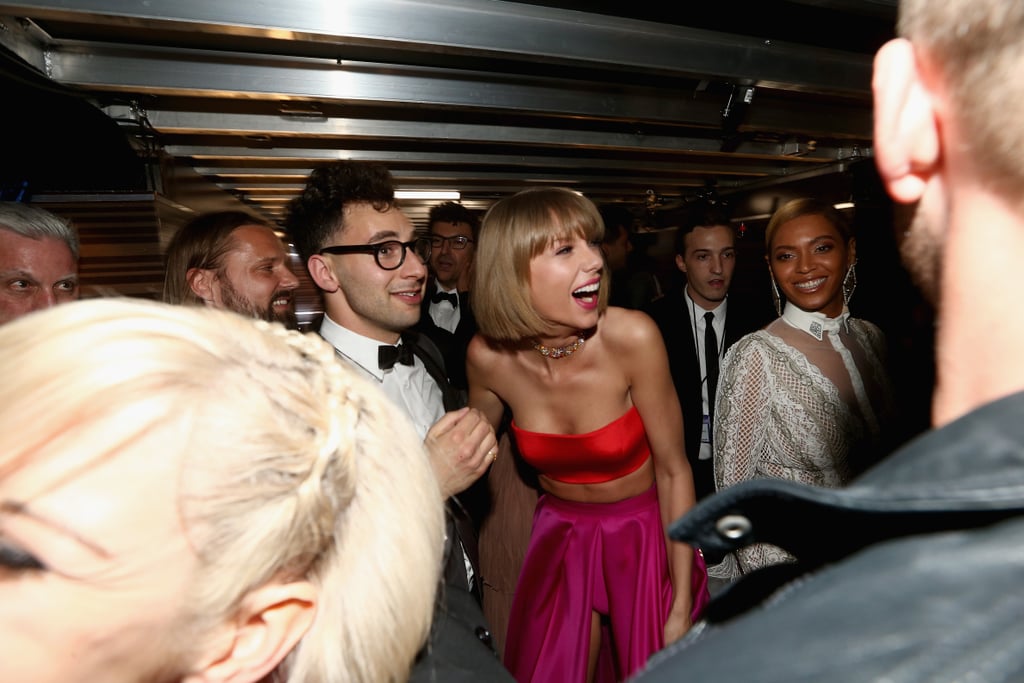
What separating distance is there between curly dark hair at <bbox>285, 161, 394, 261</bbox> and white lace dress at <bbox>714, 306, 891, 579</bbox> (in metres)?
1.69

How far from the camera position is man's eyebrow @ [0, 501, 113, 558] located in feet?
1.90

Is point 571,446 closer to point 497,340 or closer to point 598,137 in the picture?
point 497,340

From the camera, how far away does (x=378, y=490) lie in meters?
0.80

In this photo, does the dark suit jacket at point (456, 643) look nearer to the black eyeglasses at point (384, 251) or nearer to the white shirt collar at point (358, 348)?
the white shirt collar at point (358, 348)

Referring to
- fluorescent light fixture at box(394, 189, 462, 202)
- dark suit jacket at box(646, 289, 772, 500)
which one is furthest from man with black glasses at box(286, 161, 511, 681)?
fluorescent light fixture at box(394, 189, 462, 202)

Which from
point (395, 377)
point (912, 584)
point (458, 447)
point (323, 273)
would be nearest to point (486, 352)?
point (395, 377)

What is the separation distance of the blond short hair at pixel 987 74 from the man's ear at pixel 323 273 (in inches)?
80.8

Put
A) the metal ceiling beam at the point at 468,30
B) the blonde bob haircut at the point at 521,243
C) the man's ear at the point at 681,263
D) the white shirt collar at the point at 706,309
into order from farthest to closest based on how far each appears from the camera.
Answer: the man's ear at the point at 681,263 < the white shirt collar at the point at 706,309 < the blonde bob haircut at the point at 521,243 < the metal ceiling beam at the point at 468,30

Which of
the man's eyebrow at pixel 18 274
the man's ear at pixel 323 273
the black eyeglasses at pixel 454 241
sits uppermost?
the black eyeglasses at pixel 454 241

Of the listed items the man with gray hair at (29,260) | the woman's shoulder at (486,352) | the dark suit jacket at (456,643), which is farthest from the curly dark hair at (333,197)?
the dark suit jacket at (456,643)

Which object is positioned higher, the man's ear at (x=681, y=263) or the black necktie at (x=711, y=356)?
the man's ear at (x=681, y=263)

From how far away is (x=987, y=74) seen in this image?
1.47ft

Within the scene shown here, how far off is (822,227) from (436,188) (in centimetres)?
426

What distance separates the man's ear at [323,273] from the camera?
2.22 meters
